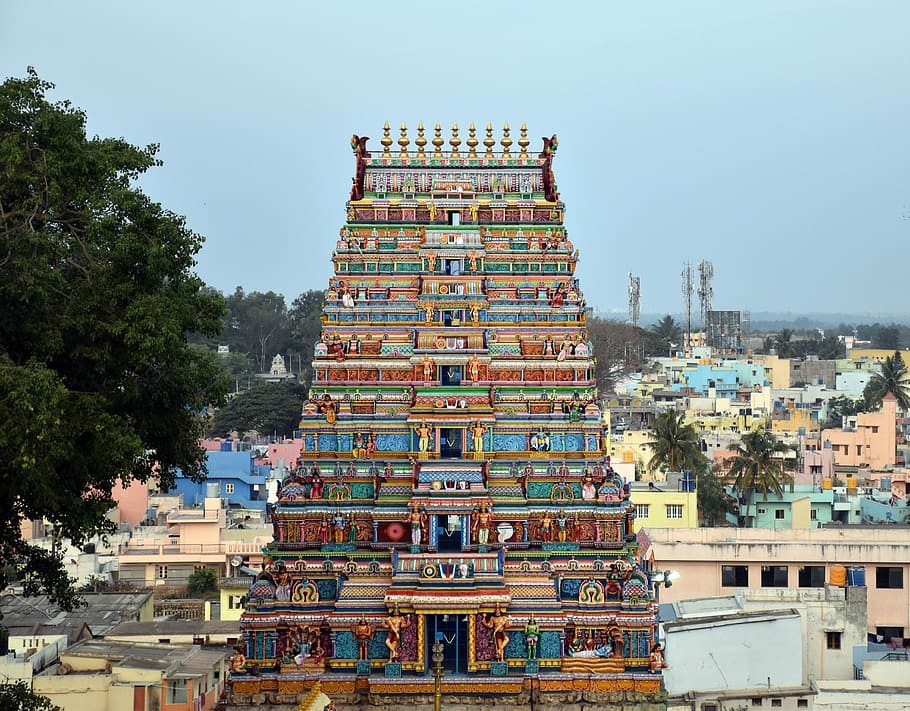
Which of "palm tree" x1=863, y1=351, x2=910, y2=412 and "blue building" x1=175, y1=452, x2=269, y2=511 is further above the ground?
"palm tree" x1=863, y1=351, x2=910, y2=412

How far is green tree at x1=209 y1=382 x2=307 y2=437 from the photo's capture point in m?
99.9

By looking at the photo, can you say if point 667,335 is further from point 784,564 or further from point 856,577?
point 856,577

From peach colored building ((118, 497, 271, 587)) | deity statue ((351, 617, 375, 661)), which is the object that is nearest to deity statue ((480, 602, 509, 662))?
deity statue ((351, 617, 375, 661))

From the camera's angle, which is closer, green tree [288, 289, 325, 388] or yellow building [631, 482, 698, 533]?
yellow building [631, 482, 698, 533]

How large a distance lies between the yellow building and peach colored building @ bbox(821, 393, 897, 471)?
3106 centimetres

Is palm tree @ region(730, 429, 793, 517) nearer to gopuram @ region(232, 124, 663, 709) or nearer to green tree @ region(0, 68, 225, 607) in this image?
gopuram @ region(232, 124, 663, 709)

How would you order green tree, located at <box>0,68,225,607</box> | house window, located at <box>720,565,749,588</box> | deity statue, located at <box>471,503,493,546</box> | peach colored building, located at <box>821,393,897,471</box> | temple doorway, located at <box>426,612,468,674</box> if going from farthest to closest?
peach colored building, located at <box>821,393,897,471</box>
house window, located at <box>720,565,749,588</box>
deity statue, located at <box>471,503,493,546</box>
temple doorway, located at <box>426,612,468,674</box>
green tree, located at <box>0,68,225,607</box>

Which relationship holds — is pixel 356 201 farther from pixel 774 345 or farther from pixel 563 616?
pixel 774 345

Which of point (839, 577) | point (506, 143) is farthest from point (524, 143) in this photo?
point (839, 577)

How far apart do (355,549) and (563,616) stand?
4.78 metres

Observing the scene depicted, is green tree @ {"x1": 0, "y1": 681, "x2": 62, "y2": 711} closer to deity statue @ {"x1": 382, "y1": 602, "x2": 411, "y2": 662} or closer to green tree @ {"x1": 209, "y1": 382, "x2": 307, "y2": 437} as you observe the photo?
deity statue @ {"x1": 382, "y1": 602, "x2": 411, "y2": 662}

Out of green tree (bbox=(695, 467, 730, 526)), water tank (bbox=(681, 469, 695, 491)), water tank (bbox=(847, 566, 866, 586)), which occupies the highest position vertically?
water tank (bbox=(681, 469, 695, 491))

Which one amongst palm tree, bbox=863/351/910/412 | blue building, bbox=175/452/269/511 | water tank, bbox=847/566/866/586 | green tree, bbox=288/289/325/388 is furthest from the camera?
green tree, bbox=288/289/325/388

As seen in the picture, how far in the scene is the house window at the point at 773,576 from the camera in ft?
154
